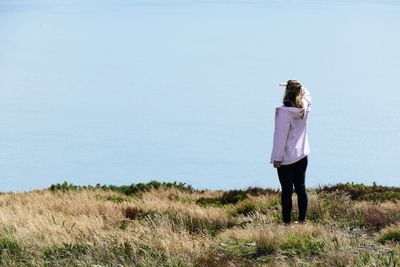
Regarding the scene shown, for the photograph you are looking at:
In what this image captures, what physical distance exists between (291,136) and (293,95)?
1.71ft

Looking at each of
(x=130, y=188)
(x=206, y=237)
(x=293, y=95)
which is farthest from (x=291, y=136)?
(x=130, y=188)

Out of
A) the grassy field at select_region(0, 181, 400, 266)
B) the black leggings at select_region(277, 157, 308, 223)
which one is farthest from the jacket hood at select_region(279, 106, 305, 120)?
the grassy field at select_region(0, 181, 400, 266)

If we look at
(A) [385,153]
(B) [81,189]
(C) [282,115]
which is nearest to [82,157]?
(A) [385,153]

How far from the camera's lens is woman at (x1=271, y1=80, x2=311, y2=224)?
37.8ft

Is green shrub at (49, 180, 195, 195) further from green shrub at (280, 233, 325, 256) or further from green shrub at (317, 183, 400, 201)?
green shrub at (280, 233, 325, 256)

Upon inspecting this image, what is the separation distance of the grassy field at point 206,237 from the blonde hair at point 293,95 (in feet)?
5.02

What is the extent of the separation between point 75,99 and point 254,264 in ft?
583

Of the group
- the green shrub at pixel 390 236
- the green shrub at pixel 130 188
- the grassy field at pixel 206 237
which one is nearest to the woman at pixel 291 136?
the grassy field at pixel 206 237

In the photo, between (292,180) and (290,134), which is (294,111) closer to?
(290,134)

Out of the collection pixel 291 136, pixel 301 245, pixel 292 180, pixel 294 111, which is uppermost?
pixel 294 111

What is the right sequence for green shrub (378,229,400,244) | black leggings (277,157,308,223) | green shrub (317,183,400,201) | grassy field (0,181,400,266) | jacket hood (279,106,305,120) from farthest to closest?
1. green shrub (317,183,400,201)
2. black leggings (277,157,308,223)
3. jacket hood (279,106,305,120)
4. green shrub (378,229,400,244)
5. grassy field (0,181,400,266)

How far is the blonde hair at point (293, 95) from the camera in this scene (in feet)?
37.8

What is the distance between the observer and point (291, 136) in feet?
38.1

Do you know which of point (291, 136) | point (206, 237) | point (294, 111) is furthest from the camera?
point (291, 136)
